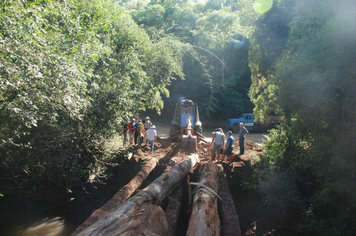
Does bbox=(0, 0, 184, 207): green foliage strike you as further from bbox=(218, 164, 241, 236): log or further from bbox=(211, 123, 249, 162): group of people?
bbox=(218, 164, 241, 236): log

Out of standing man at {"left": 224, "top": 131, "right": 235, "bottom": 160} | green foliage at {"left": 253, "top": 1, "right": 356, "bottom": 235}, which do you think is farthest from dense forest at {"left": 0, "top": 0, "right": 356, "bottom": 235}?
standing man at {"left": 224, "top": 131, "right": 235, "bottom": 160}

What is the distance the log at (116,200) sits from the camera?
541 centimetres

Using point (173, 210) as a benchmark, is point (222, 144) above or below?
above

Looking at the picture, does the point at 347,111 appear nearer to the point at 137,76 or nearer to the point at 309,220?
the point at 309,220

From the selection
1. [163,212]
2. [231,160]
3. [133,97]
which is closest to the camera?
[163,212]

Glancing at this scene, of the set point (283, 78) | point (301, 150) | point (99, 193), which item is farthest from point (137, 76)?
point (301, 150)

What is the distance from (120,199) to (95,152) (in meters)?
3.70

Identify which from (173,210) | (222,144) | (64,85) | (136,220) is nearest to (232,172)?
(222,144)

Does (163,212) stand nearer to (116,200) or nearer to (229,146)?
(116,200)

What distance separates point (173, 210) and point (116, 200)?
1397 millimetres

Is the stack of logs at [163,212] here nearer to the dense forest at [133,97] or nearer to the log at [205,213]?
the log at [205,213]

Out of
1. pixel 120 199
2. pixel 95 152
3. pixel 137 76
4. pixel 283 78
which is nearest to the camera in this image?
pixel 120 199

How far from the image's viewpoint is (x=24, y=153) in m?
8.30

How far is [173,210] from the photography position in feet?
21.2
